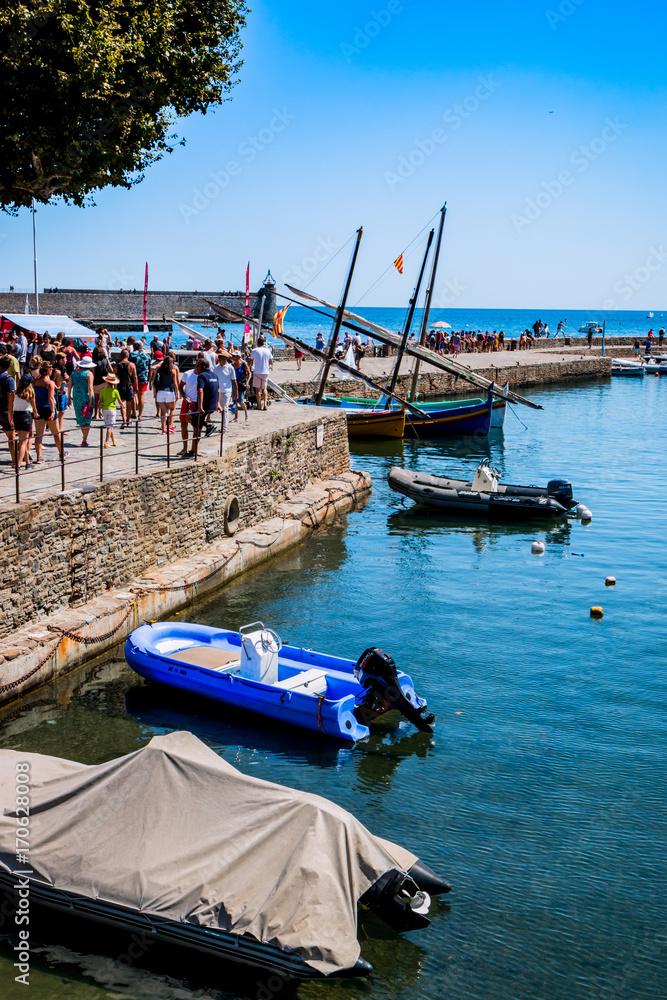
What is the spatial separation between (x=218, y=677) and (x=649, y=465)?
24.3 metres

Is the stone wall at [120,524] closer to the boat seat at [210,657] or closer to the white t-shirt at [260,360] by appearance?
the boat seat at [210,657]

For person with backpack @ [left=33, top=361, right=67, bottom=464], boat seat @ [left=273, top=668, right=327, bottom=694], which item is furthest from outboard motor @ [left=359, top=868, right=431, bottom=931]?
person with backpack @ [left=33, top=361, right=67, bottom=464]

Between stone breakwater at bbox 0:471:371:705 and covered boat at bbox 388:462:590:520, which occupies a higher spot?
covered boat at bbox 388:462:590:520

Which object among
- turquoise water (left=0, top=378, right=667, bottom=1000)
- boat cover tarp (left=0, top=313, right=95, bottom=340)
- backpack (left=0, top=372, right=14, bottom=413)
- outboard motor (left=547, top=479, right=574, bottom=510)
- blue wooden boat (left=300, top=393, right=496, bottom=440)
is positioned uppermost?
boat cover tarp (left=0, top=313, right=95, bottom=340)

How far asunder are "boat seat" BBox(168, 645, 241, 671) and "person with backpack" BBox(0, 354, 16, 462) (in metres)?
4.17

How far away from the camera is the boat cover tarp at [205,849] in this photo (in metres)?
6.32

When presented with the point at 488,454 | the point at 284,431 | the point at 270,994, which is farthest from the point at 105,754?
the point at 488,454

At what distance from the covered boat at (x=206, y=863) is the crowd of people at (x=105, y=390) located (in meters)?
6.49

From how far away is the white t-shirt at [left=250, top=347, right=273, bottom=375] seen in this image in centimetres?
2225

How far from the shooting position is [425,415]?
34469 mm

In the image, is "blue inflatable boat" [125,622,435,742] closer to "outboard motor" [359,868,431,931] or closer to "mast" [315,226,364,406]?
"outboard motor" [359,868,431,931]

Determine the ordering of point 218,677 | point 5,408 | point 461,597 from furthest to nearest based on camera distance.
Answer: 1. point 461,597
2. point 5,408
3. point 218,677

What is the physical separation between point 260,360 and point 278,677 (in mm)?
12305

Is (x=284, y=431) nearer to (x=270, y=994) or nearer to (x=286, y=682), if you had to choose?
(x=286, y=682)
